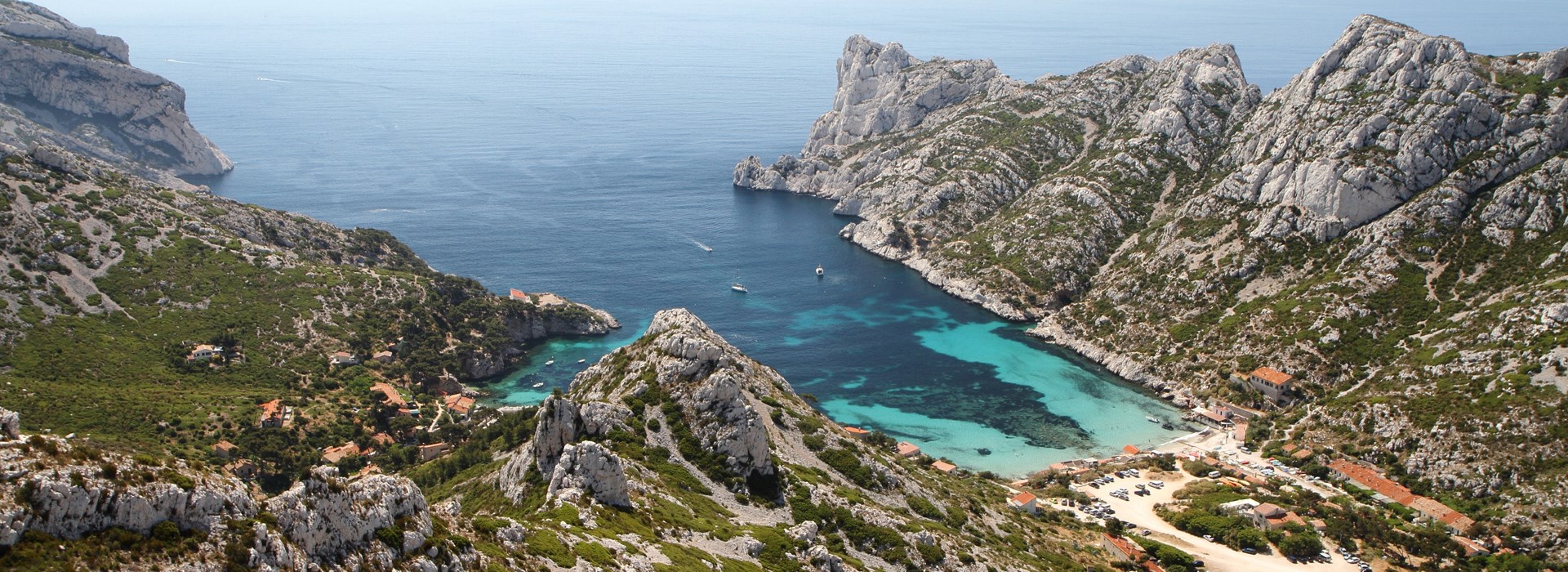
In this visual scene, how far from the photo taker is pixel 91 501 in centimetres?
2319

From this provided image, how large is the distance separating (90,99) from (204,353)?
5250 inches

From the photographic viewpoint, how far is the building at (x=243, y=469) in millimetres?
69875

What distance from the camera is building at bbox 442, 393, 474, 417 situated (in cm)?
9238

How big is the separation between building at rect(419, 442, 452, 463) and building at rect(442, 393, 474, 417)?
9.73m

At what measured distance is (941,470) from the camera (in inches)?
3172

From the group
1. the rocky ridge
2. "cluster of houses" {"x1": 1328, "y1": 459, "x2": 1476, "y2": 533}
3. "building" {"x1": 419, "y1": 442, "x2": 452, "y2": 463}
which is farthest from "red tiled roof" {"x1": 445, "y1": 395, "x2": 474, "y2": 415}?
"cluster of houses" {"x1": 1328, "y1": 459, "x2": 1476, "y2": 533}

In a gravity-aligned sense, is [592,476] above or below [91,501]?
below

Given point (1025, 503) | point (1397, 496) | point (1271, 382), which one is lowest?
point (1025, 503)

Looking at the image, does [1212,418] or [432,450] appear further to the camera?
[1212,418]

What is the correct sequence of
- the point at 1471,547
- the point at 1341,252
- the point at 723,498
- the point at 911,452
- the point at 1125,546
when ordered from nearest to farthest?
the point at 723,498, the point at 1125,546, the point at 1471,547, the point at 911,452, the point at 1341,252

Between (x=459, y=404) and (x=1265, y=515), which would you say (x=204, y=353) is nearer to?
(x=459, y=404)

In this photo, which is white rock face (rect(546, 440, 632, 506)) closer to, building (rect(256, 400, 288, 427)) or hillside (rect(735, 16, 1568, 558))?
building (rect(256, 400, 288, 427))

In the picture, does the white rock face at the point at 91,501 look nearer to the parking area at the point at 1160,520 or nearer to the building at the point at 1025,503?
the building at the point at 1025,503

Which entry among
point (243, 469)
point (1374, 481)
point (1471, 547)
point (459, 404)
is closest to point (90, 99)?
point (459, 404)
